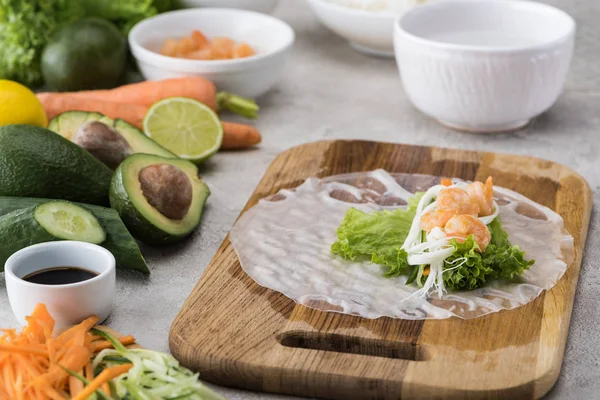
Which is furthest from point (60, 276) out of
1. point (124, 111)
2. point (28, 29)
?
point (28, 29)

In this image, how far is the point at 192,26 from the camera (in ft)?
11.8

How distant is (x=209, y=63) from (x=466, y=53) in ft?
2.90

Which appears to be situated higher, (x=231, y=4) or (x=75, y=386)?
(x=75, y=386)

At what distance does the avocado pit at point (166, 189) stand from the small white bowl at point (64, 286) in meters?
0.31

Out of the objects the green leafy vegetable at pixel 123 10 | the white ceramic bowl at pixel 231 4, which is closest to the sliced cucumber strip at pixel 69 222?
the green leafy vegetable at pixel 123 10

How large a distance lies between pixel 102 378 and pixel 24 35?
6.69 feet

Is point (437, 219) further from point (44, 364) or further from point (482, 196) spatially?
point (44, 364)

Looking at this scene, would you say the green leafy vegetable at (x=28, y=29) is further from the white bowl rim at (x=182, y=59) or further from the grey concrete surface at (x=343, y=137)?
→ the grey concrete surface at (x=343, y=137)

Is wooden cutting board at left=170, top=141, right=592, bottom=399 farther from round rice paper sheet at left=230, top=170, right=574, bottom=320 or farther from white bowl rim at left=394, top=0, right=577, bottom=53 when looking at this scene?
white bowl rim at left=394, top=0, right=577, bottom=53

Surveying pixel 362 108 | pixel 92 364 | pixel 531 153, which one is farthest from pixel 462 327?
pixel 362 108

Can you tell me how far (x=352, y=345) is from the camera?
196 cm

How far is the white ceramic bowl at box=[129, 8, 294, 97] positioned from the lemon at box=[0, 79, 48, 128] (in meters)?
0.58

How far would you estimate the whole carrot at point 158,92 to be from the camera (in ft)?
10.2

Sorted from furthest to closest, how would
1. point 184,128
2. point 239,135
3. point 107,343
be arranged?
point 239,135 → point 184,128 → point 107,343
